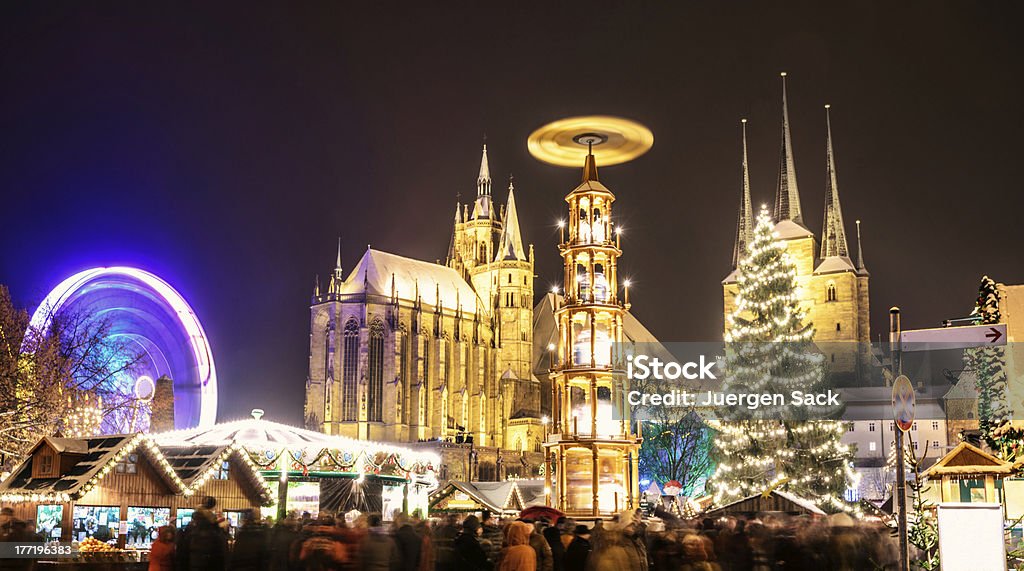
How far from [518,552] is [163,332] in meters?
24.1

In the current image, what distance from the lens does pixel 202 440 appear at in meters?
22.8

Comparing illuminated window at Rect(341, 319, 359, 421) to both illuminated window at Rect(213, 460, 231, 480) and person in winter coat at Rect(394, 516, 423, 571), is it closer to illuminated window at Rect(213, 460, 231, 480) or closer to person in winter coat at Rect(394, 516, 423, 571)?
illuminated window at Rect(213, 460, 231, 480)

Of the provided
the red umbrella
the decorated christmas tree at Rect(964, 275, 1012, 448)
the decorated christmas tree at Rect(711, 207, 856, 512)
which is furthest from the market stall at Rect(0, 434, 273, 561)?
the decorated christmas tree at Rect(964, 275, 1012, 448)

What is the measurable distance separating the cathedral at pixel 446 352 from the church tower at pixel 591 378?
4796 centimetres

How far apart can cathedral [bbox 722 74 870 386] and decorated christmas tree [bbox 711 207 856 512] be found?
4769cm

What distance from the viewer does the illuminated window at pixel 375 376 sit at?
73.6 meters

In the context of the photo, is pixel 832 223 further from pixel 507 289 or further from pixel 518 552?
pixel 518 552

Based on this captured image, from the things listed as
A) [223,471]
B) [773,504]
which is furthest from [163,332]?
[773,504]

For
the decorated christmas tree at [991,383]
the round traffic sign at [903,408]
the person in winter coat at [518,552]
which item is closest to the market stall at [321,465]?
the person in winter coat at [518,552]

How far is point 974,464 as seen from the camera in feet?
73.3

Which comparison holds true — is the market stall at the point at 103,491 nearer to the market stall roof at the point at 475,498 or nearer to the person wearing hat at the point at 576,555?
the person wearing hat at the point at 576,555

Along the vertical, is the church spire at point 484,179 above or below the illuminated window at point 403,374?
above

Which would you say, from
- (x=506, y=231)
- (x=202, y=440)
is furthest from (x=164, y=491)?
(x=506, y=231)

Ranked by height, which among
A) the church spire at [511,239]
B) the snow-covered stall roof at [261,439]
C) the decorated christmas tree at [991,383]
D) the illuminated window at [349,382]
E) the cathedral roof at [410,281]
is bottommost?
the snow-covered stall roof at [261,439]
